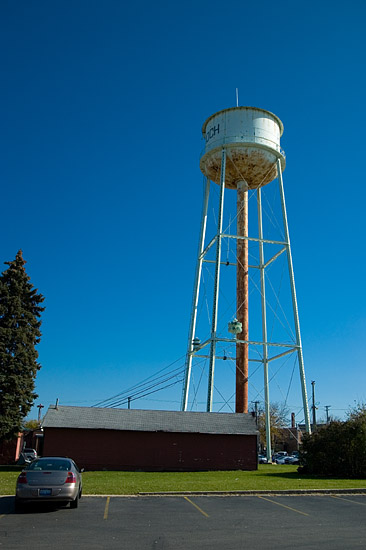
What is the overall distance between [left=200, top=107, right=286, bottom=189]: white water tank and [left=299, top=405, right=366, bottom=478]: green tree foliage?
15.8 metres

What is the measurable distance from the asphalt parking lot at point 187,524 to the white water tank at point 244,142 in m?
22.1

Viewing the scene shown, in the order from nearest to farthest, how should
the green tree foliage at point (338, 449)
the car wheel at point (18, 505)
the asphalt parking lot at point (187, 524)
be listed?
the asphalt parking lot at point (187, 524), the car wheel at point (18, 505), the green tree foliage at point (338, 449)

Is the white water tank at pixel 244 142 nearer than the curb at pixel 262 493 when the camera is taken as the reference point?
No

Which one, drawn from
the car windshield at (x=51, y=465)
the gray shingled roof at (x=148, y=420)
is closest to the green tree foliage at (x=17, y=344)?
the gray shingled roof at (x=148, y=420)

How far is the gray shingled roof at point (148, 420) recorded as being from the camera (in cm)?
2838

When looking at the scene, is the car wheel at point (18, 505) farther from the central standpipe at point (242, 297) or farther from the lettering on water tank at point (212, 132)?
the lettering on water tank at point (212, 132)

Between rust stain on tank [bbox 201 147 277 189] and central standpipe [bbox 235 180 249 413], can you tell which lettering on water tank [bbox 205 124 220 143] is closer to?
rust stain on tank [bbox 201 147 277 189]

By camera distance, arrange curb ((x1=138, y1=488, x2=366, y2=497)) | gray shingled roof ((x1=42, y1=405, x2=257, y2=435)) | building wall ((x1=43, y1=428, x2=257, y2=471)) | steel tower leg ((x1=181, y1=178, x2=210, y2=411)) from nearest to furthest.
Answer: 1. curb ((x1=138, y1=488, x2=366, y2=497))
2. building wall ((x1=43, y1=428, x2=257, y2=471))
3. gray shingled roof ((x1=42, y1=405, x2=257, y2=435))
4. steel tower leg ((x1=181, y1=178, x2=210, y2=411))

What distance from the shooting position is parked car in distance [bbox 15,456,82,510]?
1199cm

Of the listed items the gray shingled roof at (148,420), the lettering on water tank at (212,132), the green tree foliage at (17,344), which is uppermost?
the lettering on water tank at (212,132)

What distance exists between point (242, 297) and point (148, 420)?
957 cm

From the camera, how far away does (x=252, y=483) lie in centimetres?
1944

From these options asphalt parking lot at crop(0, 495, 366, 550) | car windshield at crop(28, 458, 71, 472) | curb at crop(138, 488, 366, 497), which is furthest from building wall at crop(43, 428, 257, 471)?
car windshield at crop(28, 458, 71, 472)

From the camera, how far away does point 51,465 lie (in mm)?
12945
